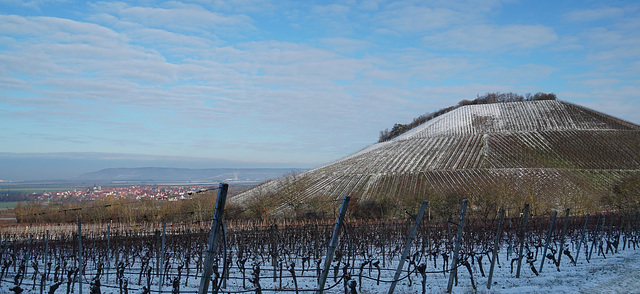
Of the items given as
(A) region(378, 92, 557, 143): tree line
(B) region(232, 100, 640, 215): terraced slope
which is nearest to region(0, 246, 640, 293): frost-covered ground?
(B) region(232, 100, 640, 215): terraced slope

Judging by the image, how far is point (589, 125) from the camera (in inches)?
2689

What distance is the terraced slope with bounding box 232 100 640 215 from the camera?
153ft

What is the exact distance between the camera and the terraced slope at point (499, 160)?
46.8 m

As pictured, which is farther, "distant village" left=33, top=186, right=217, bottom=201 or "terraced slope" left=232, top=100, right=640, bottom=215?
"terraced slope" left=232, top=100, right=640, bottom=215

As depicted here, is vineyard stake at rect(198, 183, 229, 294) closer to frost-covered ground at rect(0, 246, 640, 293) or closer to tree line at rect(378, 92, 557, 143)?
frost-covered ground at rect(0, 246, 640, 293)

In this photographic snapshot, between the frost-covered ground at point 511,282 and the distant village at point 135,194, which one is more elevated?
the frost-covered ground at point 511,282

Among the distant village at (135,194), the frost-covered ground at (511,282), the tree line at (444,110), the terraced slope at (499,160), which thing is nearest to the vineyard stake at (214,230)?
the frost-covered ground at (511,282)

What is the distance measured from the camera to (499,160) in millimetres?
54781

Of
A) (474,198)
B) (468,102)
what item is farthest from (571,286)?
(468,102)

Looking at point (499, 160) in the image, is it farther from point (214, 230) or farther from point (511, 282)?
point (214, 230)

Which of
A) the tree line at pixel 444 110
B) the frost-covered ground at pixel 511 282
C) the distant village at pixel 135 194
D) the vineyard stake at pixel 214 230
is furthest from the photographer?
the tree line at pixel 444 110

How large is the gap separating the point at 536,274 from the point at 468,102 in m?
97.2

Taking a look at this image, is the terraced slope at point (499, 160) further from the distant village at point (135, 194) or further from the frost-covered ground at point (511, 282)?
the frost-covered ground at point (511, 282)

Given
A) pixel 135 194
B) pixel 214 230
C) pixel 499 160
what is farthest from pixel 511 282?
pixel 135 194
